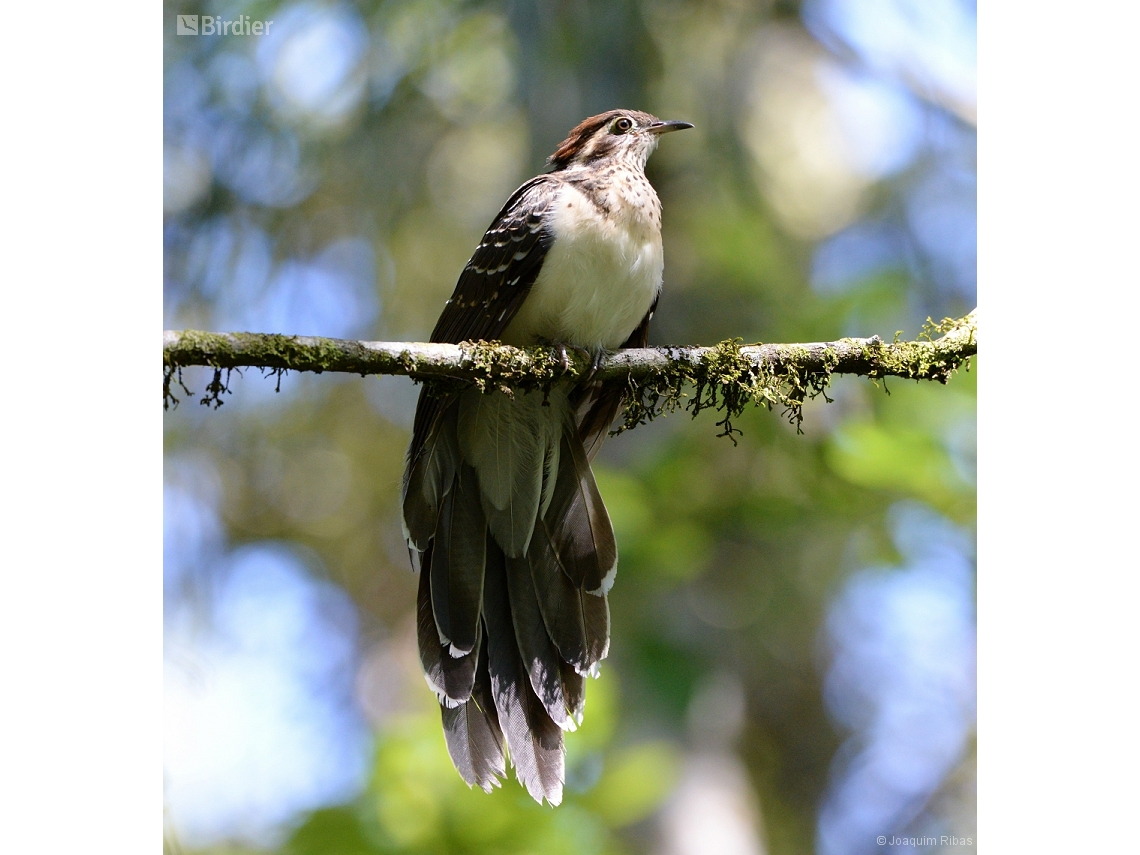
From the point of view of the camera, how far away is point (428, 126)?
307 cm

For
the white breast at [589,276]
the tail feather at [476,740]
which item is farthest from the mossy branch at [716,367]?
the tail feather at [476,740]

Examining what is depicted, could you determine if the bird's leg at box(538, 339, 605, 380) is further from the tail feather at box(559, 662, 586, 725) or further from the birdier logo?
the birdier logo

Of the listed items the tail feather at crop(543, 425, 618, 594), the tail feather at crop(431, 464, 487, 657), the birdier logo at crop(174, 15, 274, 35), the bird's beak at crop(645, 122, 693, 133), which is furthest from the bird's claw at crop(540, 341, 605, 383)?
the birdier logo at crop(174, 15, 274, 35)

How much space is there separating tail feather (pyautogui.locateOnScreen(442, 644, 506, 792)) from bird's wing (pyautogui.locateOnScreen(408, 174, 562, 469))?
644 millimetres

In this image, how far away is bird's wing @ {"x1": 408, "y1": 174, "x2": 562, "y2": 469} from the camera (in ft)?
7.64

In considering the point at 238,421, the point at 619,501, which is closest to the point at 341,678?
the point at 238,421

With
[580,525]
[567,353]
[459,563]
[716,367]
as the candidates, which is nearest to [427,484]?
[459,563]

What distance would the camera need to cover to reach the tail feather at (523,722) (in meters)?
2.31

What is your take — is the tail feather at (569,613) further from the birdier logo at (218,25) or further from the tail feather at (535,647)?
the birdier logo at (218,25)

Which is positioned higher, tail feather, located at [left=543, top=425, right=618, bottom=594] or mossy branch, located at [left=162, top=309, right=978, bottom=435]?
mossy branch, located at [left=162, top=309, right=978, bottom=435]

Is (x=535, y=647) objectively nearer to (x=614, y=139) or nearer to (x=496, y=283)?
(x=496, y=283)

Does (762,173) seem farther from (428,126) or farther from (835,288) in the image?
(428,126)

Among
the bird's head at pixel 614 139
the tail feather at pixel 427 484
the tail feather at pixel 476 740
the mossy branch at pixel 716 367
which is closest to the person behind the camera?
the mossy branch at pixel 716 367

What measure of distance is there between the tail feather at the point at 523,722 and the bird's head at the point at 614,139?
1.28m
